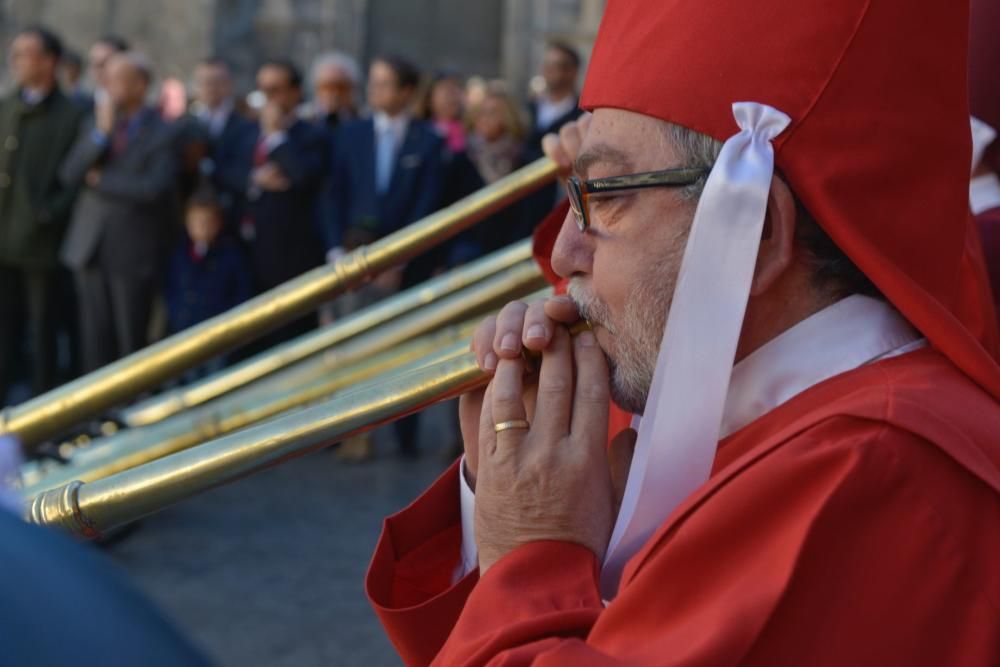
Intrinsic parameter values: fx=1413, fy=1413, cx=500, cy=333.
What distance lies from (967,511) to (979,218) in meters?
1.42

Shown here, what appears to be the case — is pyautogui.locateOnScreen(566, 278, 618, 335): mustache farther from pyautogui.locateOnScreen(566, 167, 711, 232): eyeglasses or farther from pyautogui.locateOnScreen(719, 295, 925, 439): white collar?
pyautogui.locateOnScreen(719, 295, 925, 439): white collar

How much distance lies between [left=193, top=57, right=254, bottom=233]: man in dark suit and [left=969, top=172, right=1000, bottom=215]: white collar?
4.82 meters

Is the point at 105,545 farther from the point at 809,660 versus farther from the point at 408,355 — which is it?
the point at 809,660

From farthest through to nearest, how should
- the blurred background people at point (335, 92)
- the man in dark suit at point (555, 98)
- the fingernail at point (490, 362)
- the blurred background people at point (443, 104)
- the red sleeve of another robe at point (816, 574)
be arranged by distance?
1. the blurred background people at point (443, 104)
2. the blurred background people at point (335, 92)
3. the man in dark suit at point (555, 98)
4. the fingernail at point (490, 362)
5. the red sleeve of another robe at point (816, 574)

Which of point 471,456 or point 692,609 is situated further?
point 471,456

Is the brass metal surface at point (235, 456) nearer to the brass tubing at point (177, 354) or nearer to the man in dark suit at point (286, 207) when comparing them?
the brass tubing at point (177, 354)

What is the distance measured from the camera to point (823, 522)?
4.57ft

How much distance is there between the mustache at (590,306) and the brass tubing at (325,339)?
125 cm

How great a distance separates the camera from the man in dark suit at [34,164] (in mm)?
6844

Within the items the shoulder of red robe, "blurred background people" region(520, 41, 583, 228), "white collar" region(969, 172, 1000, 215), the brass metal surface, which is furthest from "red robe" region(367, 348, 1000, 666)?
"blurred background people" region(520, 41, 583, 228)

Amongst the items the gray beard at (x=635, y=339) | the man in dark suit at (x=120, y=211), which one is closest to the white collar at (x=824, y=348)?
the gray beard at (x=635, y=339)

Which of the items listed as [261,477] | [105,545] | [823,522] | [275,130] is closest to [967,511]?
[823,522]

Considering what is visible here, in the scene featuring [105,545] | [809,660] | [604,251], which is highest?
[604,251]

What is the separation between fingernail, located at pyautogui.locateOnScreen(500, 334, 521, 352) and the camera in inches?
69.3
